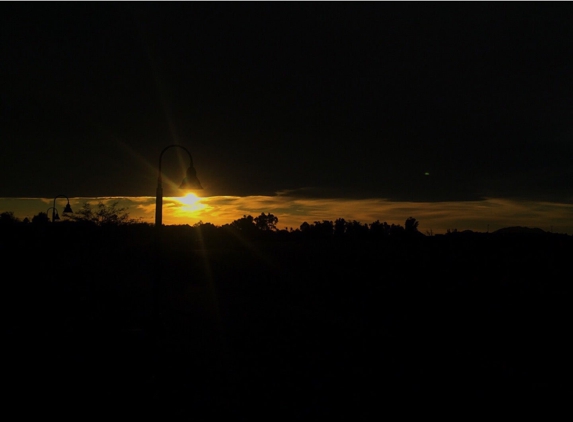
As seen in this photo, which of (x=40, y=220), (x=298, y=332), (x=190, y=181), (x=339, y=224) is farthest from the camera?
(x=339, y=224)

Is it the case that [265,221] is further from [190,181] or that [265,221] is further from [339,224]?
[190,181]

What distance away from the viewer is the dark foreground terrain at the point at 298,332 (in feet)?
35.2

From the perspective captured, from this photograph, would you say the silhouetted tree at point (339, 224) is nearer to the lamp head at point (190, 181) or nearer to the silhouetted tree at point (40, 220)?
the silhouetted tree at point (40, 220)

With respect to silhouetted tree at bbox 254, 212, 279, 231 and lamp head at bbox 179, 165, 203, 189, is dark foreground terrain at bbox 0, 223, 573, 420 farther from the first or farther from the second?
silhouetted tree at bbox 254, 212, 279, 231

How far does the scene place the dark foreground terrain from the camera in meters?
10.7

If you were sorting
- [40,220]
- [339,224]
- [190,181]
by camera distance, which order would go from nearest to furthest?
[190,181] < [40,220] < [339,224]

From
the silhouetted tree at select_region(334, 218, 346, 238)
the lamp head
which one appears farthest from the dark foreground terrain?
the silhouetted tree at select_region(334, 218, 346, 238)

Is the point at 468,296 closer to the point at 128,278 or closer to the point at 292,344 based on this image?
the point at 292,344

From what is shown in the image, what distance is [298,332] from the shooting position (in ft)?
63.6

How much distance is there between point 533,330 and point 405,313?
20.2 ft

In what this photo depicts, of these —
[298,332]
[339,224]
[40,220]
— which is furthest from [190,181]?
[339,224]

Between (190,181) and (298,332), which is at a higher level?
(190,181)

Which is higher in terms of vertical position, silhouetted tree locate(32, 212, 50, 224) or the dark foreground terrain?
silhouetted tree locate(32, 212, 50, 224)

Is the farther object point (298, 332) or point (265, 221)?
point (265, 221)
